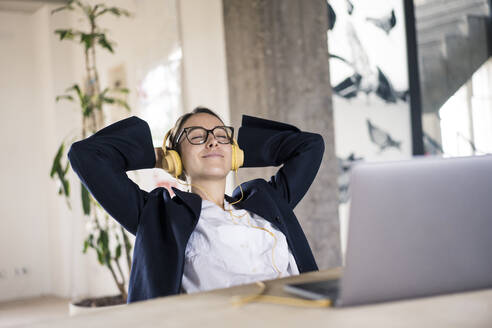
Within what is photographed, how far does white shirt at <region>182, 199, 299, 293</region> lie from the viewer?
168 centimetres

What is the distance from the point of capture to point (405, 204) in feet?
2.95

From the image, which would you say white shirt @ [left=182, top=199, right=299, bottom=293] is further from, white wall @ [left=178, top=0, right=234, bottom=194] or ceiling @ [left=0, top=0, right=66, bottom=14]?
ceiling @ [left=0, top=0, right=66, bottom=14]

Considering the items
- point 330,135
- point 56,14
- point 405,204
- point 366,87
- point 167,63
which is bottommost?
point 405,204

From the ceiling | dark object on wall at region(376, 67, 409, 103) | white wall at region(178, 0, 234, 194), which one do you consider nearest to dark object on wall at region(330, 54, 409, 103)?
dark object on wall at region(376, 67, 409, 103)

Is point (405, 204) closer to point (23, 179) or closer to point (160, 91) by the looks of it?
point (160, 91)

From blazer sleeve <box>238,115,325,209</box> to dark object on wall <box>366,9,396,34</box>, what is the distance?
1.75 meters

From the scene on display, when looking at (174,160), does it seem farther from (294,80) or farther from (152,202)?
(294,80)

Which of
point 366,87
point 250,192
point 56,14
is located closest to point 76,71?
point 56,14

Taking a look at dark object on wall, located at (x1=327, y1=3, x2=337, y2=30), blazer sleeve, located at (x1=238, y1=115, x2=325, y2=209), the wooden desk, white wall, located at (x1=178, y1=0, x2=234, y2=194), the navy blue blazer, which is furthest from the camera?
dark object on wall, located at (x1=327, y1=3, x2=337, y2=30)

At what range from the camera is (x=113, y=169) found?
1.72 meters

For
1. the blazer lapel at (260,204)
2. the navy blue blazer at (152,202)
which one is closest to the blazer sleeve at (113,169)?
the navy blue blazer at (152,202)

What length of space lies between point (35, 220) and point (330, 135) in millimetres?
3745

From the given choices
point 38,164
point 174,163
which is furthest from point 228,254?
point 38,164

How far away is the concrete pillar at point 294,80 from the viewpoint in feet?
10.5
